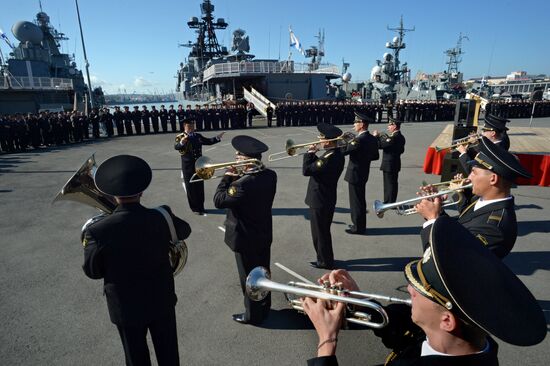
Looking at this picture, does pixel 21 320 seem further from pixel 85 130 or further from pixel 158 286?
pixel 85 130

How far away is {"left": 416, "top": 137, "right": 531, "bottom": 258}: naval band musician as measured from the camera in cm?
236

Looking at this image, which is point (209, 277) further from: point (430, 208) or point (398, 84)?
point (398, 84)

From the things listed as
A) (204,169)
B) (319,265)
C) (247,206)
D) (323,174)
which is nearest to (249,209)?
(247,206)

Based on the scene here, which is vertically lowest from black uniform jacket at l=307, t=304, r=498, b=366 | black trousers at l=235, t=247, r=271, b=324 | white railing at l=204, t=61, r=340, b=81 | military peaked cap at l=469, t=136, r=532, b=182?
black trousers at l=235, t=247, r=271, b=324

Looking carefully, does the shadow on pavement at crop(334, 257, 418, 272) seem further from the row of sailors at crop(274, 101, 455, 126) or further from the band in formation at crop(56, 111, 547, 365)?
the row of sailors at crop(274, 101, 455, 126)

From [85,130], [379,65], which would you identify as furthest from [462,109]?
[379,65]

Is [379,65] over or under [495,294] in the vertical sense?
over

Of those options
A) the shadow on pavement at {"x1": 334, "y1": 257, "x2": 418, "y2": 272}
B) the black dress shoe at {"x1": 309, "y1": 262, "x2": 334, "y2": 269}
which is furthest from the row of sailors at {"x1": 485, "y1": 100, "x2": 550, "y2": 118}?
the black dress shoe at {"x1": 309, "y1": 262, "x2": 334, "y2": 269}

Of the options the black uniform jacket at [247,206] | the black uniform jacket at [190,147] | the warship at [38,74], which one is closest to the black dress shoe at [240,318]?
the black uniform jacket at [247,206]

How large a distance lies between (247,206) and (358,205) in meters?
3.19

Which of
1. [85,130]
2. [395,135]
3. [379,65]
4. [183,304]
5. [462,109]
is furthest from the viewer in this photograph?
[379,65]

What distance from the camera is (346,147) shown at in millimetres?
5949

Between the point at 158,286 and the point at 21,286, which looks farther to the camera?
the point at 21,286

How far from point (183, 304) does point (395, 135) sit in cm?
569
